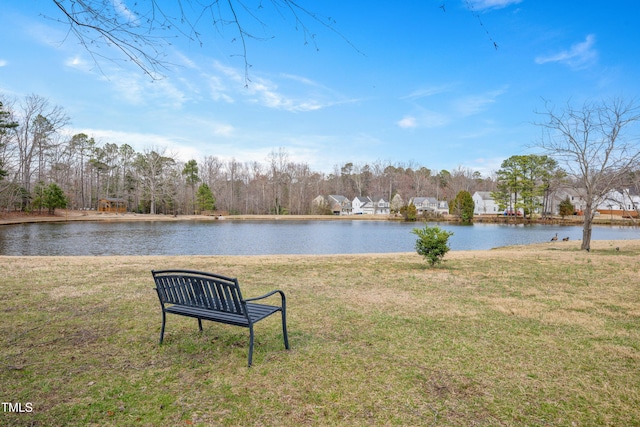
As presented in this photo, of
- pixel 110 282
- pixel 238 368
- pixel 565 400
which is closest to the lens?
pixel 565 400

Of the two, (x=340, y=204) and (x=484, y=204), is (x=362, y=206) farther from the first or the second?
(x=484, y=204)

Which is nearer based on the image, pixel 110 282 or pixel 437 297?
pixel 437 297

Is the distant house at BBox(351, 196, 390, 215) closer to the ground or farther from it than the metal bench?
farther from it

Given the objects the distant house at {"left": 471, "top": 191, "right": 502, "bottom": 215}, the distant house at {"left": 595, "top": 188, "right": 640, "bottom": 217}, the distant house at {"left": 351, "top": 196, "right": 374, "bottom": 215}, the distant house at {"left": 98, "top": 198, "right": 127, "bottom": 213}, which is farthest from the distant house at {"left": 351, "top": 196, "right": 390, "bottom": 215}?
the distant house at {"left": 595, "top": 188, "right": 640, "bottom": 217}

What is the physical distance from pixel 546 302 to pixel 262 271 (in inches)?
268

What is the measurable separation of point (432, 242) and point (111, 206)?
7778cm

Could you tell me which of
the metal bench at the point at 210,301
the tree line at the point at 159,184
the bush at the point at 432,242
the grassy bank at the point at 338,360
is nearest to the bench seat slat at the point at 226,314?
the metal bench at the point at 210,301

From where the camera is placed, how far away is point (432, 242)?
34.5 ft

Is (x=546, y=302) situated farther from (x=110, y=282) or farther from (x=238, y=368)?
(x=110, y=282)

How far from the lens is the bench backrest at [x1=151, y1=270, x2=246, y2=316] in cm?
397

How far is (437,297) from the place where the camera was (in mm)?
6980

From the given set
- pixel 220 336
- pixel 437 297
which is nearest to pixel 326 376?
pixel 220 336

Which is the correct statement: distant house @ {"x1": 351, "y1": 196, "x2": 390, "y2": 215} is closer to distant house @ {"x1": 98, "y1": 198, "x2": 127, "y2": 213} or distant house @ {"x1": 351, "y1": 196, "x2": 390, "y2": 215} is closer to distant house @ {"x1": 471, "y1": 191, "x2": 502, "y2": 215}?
distant house @ {"x1": 471, "y1": 191, "x2": 502, "y2": 215}

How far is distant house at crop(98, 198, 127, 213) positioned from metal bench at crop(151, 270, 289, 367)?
73.6m
